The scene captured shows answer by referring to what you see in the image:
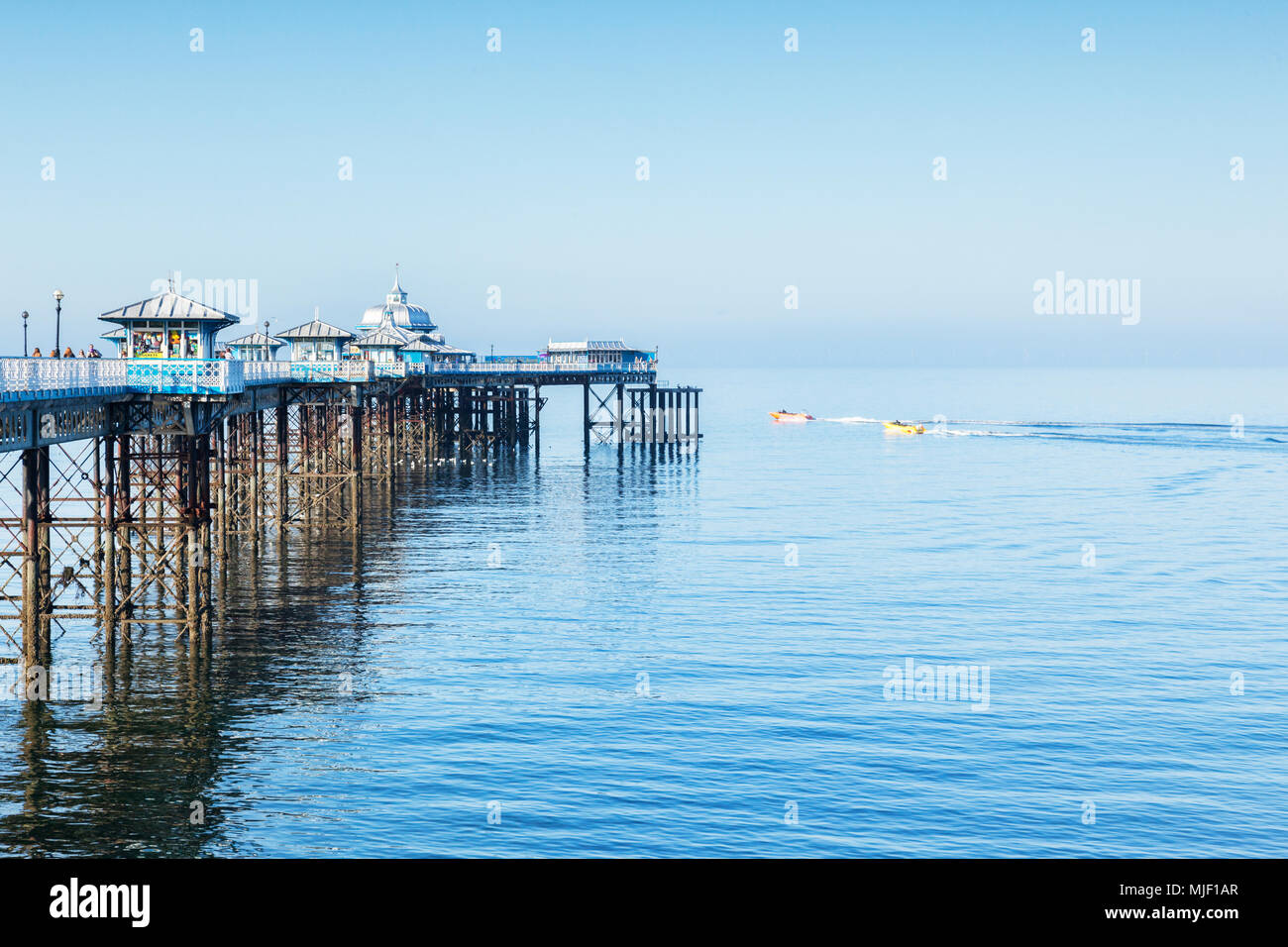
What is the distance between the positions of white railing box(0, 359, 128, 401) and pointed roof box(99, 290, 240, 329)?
162 inches

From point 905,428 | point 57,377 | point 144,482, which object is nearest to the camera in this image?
point 57,377

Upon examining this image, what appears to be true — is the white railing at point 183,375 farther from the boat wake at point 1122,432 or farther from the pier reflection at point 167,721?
the boat wake at point 1122,432

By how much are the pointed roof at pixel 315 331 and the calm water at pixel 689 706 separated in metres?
12.3

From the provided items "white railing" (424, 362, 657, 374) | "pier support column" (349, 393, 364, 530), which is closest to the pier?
"pier support column" (349, 393, 364, 530)

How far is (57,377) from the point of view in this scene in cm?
3350

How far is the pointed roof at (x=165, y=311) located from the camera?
140 feet

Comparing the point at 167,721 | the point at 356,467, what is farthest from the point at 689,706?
the point at 356,467

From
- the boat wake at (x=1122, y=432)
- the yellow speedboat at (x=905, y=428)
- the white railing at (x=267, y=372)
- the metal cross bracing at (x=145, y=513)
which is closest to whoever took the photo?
the metal cross bracing at (x=145, y=513)

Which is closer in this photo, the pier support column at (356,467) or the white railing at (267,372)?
the white railing at (267,372)

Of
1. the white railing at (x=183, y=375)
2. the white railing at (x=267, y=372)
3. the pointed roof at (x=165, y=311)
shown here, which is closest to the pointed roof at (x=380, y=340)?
the white railing at (x=267, y=372)

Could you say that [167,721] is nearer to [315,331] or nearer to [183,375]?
[183,375]

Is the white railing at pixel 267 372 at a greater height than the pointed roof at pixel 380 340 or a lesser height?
lesser

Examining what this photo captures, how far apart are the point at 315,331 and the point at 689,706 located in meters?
46.2
